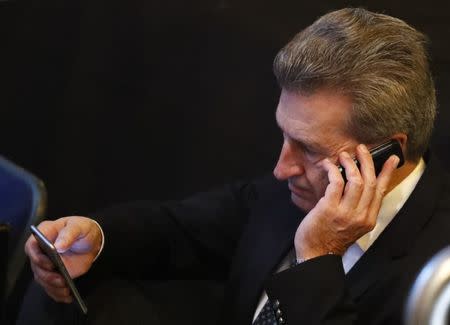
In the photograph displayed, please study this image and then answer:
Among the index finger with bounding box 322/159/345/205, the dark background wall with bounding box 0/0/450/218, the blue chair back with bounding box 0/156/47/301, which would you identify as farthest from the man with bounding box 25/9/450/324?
the dark background wall with bounding box 0/0/450/218

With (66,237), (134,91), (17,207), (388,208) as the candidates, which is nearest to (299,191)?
(388,208)

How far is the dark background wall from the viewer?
2053mm

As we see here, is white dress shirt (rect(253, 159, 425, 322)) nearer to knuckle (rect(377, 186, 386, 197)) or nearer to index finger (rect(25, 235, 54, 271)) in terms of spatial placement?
knuckle (rect(377, 186, 386, 197))

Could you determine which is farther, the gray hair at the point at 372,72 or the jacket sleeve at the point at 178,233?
the jacket sleeve at the point at 178,233

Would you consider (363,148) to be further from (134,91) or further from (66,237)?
(134,91)

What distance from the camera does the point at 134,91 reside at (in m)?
2.16

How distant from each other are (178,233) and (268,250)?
0.61ft

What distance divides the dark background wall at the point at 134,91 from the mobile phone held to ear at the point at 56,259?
910 millimetres

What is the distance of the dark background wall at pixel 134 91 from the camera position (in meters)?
2.05

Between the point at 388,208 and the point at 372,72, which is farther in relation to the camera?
the point at 388,208

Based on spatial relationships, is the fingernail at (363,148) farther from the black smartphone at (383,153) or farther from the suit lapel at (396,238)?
the suit lapel at (396,238)

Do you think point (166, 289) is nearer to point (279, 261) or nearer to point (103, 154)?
point (279, 261)

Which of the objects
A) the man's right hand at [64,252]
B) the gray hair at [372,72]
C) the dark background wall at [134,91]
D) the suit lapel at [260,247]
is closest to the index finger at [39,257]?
the man's right hand at [64,252]

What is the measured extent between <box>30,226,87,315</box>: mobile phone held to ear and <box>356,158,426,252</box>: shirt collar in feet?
1.55
